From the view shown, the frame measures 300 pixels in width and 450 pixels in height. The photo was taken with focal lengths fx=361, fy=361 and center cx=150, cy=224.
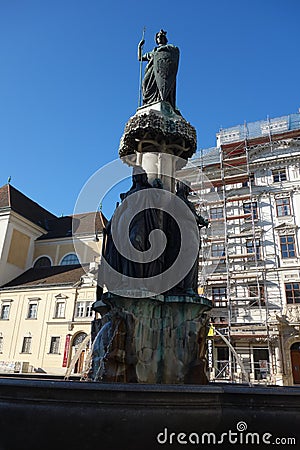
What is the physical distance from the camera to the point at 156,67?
690 cm

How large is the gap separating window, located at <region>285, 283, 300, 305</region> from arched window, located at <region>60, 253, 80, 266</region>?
20929 mm

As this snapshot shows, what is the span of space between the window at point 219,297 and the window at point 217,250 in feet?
8.35

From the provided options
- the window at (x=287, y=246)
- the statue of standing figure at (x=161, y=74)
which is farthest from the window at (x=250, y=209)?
the statue of standing figure at (x=161, y=74)

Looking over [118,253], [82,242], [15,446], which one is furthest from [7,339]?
[15,446]

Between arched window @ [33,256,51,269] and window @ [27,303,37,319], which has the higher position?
arched window @ [33,256,51,269]

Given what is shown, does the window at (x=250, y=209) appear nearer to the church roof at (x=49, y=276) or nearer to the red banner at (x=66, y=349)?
the church roof at (x=49, y=276)

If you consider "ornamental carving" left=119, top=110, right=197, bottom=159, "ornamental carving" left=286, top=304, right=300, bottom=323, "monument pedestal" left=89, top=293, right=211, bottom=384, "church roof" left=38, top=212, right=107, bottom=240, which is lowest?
"monument pedestal" left=89, top=293, right=211, bottom=384

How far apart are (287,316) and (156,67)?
2006 cm

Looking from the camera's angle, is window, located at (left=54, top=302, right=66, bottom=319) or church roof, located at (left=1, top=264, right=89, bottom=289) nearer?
window, located at (left=54, top=302, right=66, bottom=319)

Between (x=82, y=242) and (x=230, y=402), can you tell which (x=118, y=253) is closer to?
(x=230, y=402)

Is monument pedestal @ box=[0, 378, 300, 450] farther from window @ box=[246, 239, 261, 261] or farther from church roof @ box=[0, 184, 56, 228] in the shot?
church roof @ box=[0, 184, 56, 228]

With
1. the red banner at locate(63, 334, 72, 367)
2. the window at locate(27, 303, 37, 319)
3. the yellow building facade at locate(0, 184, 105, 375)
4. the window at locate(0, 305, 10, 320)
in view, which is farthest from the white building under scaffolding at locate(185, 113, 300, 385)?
the window at locate(0, 305, 10, 320)

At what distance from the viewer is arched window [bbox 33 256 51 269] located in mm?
38344

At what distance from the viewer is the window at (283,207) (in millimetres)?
26453
